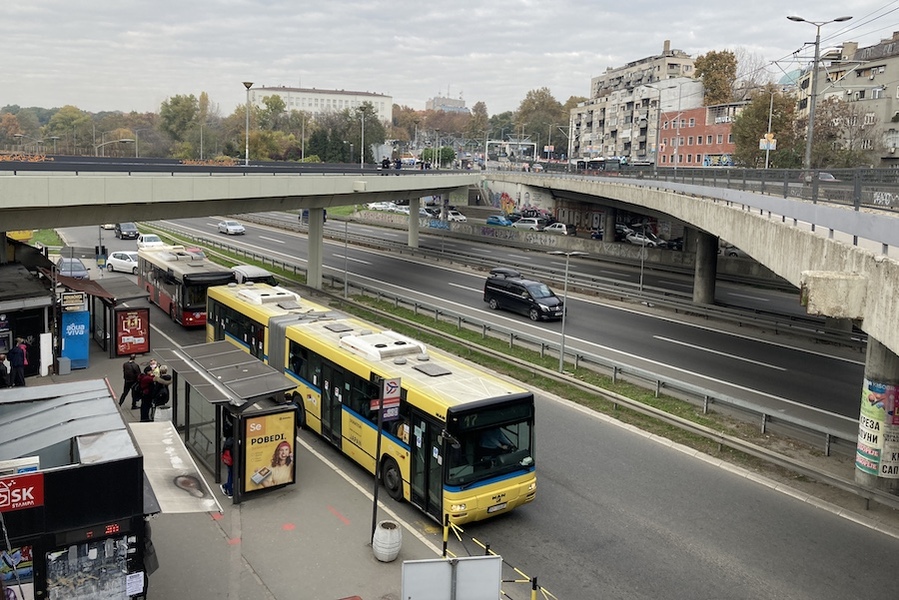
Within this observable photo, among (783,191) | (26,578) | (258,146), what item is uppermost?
(258,146)

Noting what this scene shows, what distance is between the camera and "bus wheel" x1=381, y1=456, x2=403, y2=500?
562 inches

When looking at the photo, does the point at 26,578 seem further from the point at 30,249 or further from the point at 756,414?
the point at 30,249

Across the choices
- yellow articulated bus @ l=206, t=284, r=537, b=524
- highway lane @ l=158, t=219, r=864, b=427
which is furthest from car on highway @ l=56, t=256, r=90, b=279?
yellow articulated bus @ l=206, t=284, r=537, b=524

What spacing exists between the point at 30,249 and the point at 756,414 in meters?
27.8

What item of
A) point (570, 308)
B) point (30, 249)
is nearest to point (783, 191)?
point (570, 308)

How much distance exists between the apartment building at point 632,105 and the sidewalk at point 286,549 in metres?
90.8

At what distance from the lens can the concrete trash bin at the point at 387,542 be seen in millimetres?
12039

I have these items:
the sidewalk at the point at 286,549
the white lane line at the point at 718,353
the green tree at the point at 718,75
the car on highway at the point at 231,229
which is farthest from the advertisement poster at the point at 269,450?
the green tree at the point at 718,75

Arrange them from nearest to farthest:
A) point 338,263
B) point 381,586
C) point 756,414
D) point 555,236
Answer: point 381,586
point 756,414
point 338,263
point 555,236

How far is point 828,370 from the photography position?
85.8ft

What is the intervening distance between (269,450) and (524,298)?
22139 millimetres

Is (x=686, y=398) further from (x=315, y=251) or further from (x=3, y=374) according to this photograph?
(x=315, y=251)

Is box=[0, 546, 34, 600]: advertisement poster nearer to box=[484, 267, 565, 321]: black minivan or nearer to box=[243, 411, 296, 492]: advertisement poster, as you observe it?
box=[243, 411, 296, 492]: advertisement poster

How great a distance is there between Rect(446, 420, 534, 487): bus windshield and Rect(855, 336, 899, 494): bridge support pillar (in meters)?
7.63
